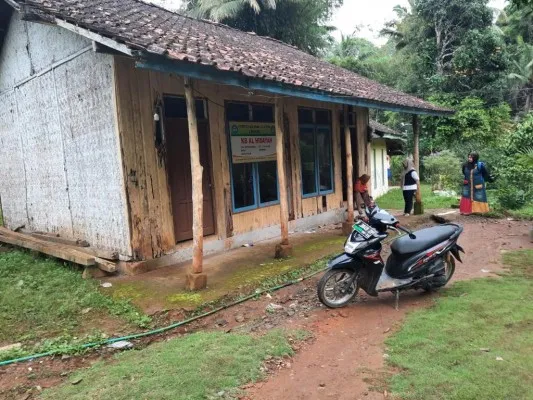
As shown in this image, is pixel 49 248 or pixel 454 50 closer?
pixel 49 248

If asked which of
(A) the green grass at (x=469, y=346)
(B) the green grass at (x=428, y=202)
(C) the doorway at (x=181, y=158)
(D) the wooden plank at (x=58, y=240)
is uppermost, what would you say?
(C) the doorway at (x=181, y=158)

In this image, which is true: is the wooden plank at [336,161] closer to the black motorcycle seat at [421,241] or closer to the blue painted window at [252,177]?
the blue painted window at [252,177]

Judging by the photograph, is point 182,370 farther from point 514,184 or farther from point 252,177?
point 514,184

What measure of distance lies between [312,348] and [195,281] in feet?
6.66

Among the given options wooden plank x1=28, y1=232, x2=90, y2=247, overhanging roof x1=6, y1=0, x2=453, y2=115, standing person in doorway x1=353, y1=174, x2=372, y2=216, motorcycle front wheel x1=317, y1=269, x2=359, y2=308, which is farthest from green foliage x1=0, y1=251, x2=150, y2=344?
standing person in doorway x1=353, y1=174, x2=372, y2=216

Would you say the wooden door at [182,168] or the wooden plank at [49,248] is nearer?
the wooden plank at [49,248]

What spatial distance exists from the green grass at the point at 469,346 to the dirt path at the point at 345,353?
185mm

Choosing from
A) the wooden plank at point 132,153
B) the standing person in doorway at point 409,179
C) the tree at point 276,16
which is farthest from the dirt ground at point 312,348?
the tree at point 276,16

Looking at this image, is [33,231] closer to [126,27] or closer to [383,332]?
[126,27]

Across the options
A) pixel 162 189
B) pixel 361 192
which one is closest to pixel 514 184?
pixel 361 192

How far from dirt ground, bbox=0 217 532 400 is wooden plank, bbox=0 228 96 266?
98.8 inches

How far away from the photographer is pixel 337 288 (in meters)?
5.05

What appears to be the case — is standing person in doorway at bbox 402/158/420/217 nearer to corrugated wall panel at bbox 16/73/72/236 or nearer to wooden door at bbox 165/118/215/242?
wooden door at bbox 165/118/215/242

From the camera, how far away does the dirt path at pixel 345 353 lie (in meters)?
3.29
